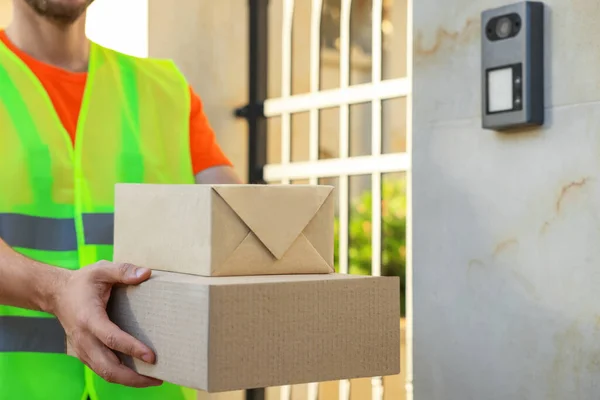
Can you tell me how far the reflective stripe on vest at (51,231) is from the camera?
5.53ft

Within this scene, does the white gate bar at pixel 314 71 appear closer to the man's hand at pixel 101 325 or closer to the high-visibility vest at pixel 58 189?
the high-visibility vest at pixel 58 189

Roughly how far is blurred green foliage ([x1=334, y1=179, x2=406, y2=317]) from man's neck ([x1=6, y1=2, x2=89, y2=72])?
106 centimetres

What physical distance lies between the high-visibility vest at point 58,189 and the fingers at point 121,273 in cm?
46

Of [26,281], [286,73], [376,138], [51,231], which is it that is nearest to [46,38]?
[51,231]

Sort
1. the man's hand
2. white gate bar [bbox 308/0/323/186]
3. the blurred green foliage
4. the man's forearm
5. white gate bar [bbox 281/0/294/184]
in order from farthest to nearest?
1. white gate bar [bbox 281/0/294/184]
2. white gate bar [bbox 308/0/323/186]
3. the blurred green foliage
4. the man's forearm
5. the man's hand

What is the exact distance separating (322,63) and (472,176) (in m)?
1.05

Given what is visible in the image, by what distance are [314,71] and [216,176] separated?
1070 mm

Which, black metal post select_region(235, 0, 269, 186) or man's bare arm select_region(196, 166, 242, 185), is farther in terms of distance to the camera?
black metal post select_region(235, 0, 269, 186)

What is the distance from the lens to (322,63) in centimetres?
287

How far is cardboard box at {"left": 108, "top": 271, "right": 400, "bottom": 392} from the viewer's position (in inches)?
44.4

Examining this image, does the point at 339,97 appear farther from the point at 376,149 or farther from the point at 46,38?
the point at 46,38

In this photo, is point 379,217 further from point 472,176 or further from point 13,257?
point 13,257

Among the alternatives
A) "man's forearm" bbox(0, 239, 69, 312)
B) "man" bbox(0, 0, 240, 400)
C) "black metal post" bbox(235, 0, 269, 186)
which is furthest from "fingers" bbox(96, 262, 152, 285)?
"black metal post" bbox(235, 0, 269, 186)

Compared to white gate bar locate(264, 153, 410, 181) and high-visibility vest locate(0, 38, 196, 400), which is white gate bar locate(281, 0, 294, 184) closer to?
white gate bar locate(264, 153, 410, 181)
